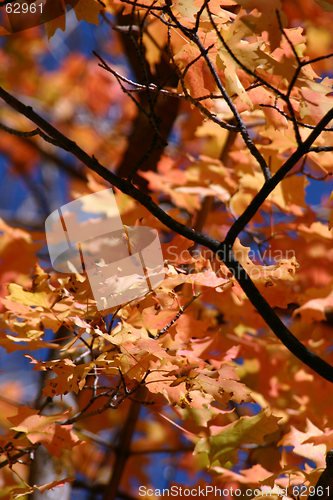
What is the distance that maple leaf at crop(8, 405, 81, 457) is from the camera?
1003 mm

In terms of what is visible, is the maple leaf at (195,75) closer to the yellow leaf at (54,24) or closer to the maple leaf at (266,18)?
the maple leaf at (266,18)

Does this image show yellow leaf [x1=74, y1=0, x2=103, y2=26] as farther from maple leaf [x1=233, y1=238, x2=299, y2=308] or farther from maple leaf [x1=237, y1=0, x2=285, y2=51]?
maple leaf [x1=233, y1=238, x2=299, y2=308]

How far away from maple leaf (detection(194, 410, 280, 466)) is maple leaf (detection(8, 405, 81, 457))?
13.9 inches

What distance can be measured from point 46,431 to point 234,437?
20.2 inches

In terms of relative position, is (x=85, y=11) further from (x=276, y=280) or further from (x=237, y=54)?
(x=276, y=280)

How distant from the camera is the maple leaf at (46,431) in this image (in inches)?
39.5

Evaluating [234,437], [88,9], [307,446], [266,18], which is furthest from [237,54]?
[307,446]

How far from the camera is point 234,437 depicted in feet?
3.69

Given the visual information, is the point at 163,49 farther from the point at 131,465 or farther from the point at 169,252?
the point at 131,465

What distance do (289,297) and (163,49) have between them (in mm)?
1158

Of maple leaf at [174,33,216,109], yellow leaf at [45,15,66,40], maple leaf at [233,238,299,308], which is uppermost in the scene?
yellow leaf at [45,15,66,40]

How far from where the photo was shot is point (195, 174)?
192cm

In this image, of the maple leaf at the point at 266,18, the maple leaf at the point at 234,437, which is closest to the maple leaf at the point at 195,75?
the maple leaf at the point at 266,18

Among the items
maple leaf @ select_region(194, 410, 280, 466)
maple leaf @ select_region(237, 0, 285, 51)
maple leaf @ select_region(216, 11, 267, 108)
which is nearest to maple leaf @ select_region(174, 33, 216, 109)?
maple leaf @ select_region(216, 11, 267, 108)
